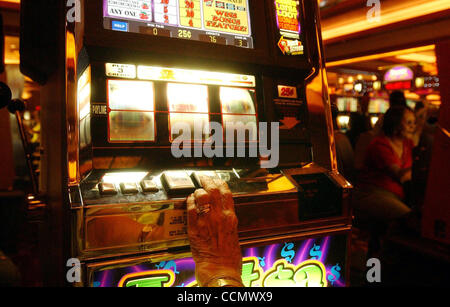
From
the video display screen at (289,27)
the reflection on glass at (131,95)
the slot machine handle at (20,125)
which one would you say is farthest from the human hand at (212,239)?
the video display screen at (289,27)

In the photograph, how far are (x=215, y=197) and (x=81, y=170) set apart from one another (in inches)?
17.7

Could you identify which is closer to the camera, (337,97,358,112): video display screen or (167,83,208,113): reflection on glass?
(167,83,208,113): reflection on glass

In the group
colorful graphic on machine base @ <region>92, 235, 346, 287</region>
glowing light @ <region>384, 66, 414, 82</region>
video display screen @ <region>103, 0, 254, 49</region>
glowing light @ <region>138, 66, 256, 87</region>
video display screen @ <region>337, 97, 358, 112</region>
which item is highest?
glowing light @ <region>384, 66, 414, 82</region>

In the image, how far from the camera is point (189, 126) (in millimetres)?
1299

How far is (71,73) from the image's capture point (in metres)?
1.10

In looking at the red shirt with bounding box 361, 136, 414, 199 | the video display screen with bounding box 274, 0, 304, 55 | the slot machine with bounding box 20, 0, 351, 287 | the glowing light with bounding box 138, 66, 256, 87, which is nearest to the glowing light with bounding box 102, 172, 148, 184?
the slot machine with bounding box 20, 0, 351, 287

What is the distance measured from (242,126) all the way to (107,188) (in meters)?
0.61

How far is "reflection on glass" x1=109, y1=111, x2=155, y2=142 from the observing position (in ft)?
3.84

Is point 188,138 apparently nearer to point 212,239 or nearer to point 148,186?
point 148,186

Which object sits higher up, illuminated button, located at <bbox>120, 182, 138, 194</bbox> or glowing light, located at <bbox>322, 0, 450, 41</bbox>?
glowing light, located at <bbox>322, 0, 450, 41</bbox>

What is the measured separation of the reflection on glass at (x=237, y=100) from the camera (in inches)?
54.6

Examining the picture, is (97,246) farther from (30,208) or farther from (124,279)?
(30,208)
